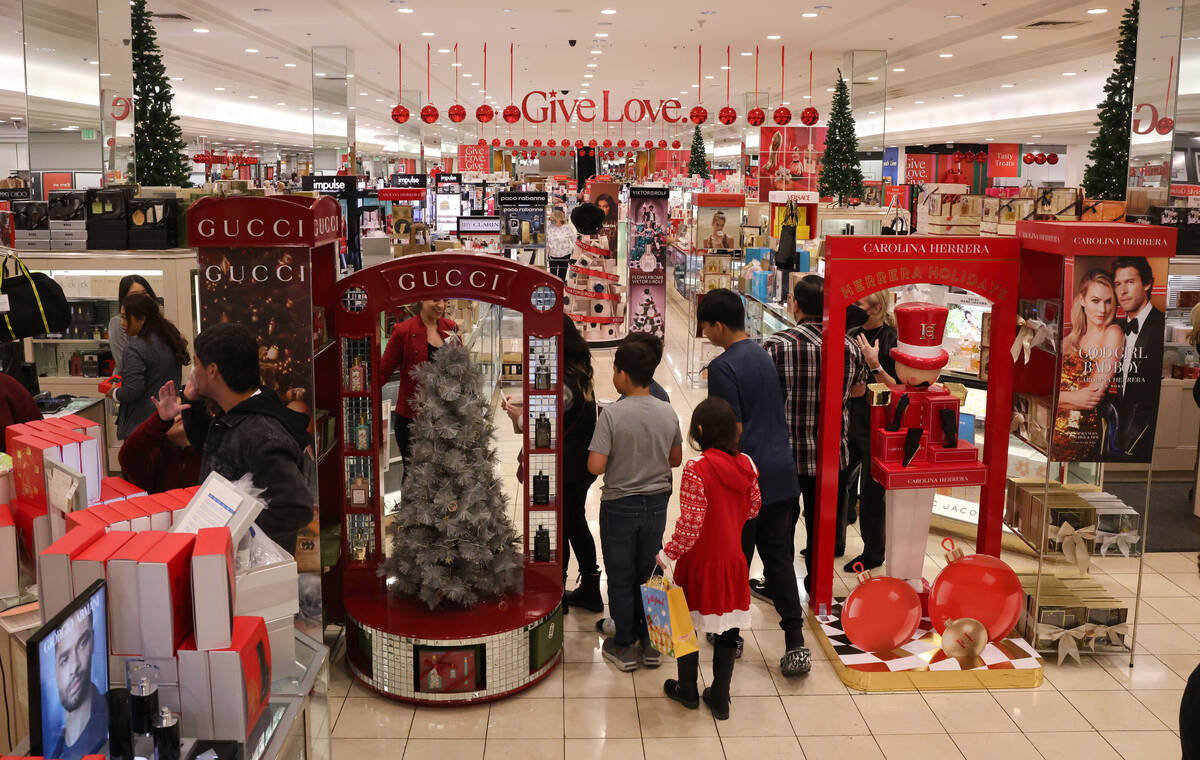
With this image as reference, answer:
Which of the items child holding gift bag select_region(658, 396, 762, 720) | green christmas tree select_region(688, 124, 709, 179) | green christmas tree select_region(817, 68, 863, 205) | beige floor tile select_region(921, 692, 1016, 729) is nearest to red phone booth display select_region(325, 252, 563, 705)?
child holding gift bag select_region(658, 396, 762, 720)

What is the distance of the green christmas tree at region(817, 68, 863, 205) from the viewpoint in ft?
47.0

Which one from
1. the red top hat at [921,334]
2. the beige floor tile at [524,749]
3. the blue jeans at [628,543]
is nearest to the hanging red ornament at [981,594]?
the red top hat at [921,334]

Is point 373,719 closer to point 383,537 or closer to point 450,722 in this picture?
point 450,722

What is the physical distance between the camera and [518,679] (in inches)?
165

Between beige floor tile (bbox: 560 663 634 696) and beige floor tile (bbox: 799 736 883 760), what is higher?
beige floor tile (bbox: 560 663 634 696)

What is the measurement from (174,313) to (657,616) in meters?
4.57

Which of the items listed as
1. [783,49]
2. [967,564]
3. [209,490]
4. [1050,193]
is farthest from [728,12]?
[209,490]

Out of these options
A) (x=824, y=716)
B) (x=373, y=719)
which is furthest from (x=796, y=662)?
(x=373, y=719)

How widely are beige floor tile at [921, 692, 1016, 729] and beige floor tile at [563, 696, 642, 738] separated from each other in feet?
3.32

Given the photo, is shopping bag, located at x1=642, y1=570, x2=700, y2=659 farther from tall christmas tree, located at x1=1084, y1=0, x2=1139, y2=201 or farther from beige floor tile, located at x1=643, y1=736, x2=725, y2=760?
tall christmas tree, located at x1=1084, y1=0, x2=1139, y2=201

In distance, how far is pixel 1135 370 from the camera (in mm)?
4410

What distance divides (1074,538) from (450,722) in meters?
2.99

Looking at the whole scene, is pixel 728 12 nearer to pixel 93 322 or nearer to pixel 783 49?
pixel 783 49

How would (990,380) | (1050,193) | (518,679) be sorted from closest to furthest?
(518,679) < (990,380) < (1050,193)
